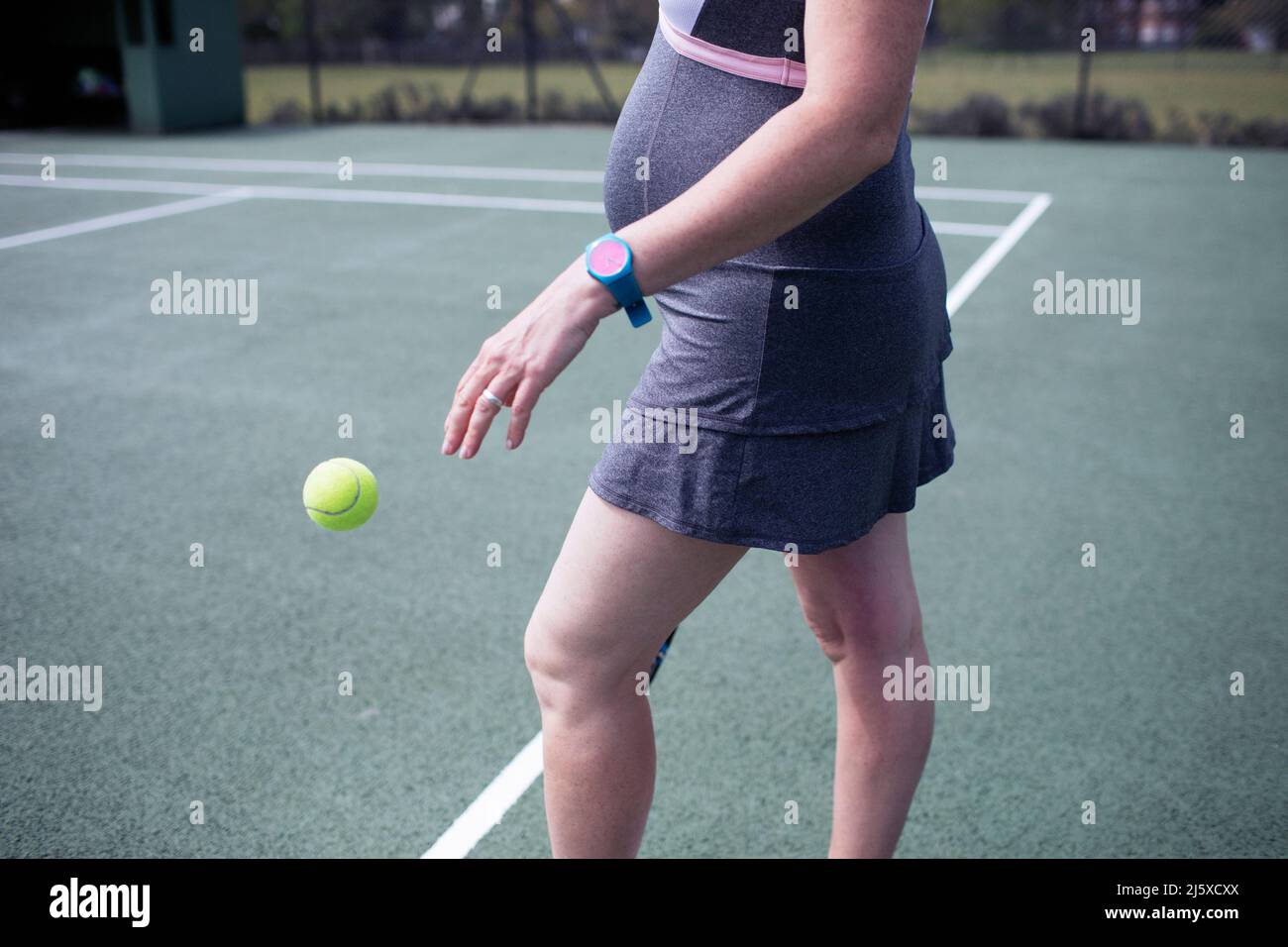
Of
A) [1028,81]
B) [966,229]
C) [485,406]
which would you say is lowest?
[1028,81]

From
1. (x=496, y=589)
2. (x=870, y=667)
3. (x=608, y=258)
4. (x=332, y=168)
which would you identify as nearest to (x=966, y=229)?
(x=496, y=589)

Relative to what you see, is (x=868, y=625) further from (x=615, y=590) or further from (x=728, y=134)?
(x=728, y=134)

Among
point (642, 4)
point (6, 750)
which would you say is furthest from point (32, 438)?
point (642, 4)

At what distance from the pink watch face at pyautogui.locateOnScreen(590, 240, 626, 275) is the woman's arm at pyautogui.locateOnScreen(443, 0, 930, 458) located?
2 cm

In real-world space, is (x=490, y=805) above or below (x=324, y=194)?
above

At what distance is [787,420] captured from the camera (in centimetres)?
155

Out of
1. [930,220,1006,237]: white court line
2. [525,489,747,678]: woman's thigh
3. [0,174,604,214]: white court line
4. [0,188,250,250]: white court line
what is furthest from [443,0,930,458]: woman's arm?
[0,174,604,214]: white court line

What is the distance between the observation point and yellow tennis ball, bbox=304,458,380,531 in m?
2.48

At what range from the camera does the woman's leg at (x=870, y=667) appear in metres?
1.85

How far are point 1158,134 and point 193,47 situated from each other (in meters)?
13.6

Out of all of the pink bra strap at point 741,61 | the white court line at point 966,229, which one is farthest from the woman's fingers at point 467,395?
the white court line at point 966,229

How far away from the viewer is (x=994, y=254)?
8.42m

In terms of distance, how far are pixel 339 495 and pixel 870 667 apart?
121 centimetres
